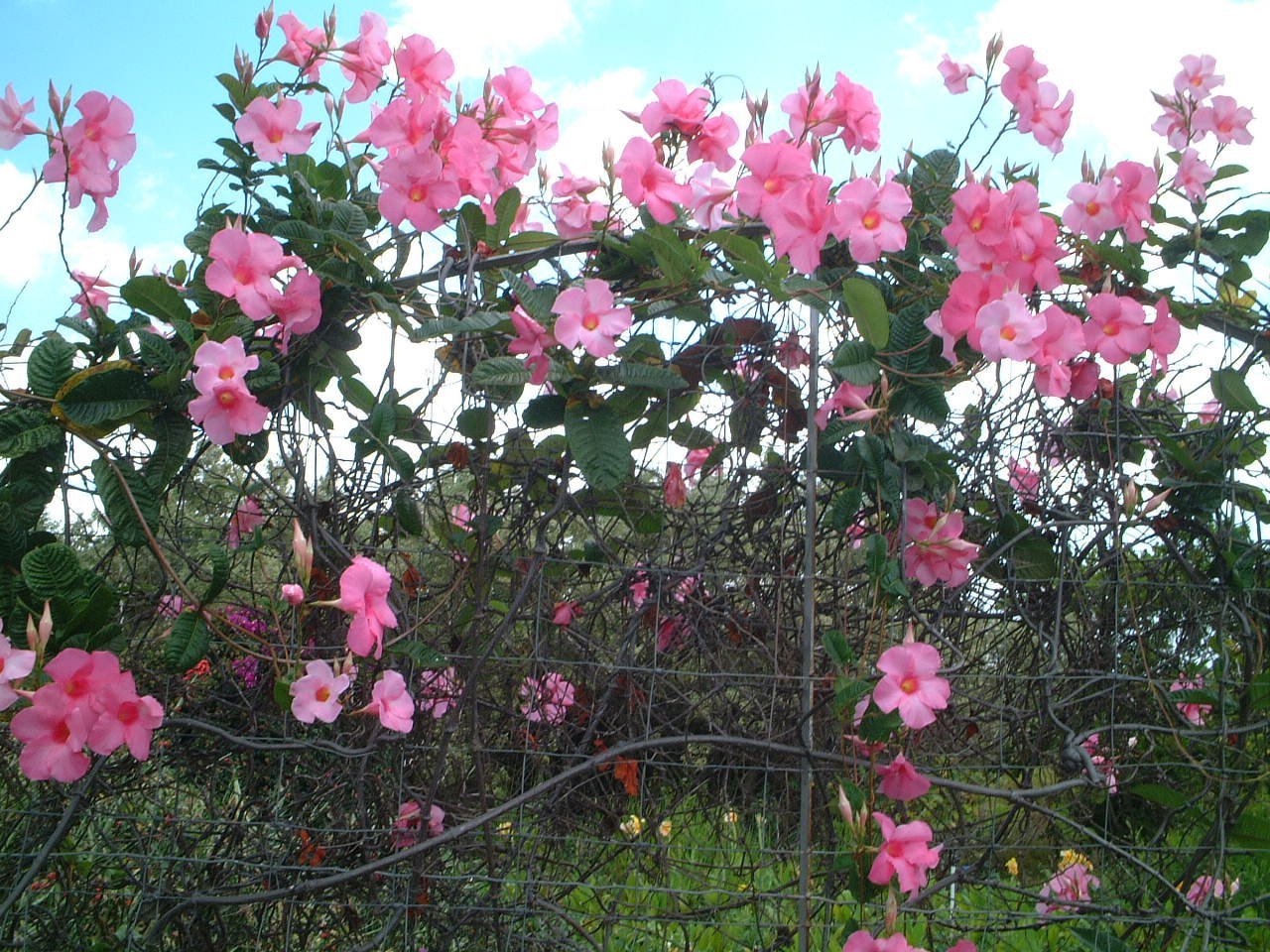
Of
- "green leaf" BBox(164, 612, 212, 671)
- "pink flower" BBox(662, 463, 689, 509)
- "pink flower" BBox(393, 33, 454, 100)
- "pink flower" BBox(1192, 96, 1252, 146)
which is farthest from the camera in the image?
"pink flower" BBox(1192, 96, 1252, 146)

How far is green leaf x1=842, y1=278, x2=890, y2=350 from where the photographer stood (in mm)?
1446

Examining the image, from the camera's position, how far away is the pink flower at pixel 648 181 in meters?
1.50

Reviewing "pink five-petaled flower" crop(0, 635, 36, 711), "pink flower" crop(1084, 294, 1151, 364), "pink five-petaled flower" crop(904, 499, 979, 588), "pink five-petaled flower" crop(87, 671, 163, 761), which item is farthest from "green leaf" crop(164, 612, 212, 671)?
"pink flower" crop(1084, 294, 1151, 364)

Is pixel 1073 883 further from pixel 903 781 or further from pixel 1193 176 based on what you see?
pixel 1193 176

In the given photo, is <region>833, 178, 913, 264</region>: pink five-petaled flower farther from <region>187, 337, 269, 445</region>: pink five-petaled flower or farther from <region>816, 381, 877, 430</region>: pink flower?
<region>187, 337, 269, 445</region>: pink five-petaled flower

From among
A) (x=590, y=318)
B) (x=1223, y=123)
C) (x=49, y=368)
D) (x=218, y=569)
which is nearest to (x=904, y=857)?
(x=590, y=318)

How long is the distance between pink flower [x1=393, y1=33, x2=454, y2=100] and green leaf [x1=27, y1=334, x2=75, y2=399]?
67 cm

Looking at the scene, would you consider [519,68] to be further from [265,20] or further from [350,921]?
[350,921]

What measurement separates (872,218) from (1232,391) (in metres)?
0.74

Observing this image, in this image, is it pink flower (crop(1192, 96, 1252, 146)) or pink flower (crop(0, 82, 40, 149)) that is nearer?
pink flower (crop(0, 82, 40, 149))

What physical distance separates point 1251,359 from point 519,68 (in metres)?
1.33

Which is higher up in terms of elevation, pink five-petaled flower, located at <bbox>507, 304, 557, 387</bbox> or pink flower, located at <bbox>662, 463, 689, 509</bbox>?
pink five-petaled flower, located at <bbox>507, 304, 557, 387</bbox>

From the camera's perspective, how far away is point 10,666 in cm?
124

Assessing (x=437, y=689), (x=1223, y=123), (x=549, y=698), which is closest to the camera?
(x=437, y=689)
